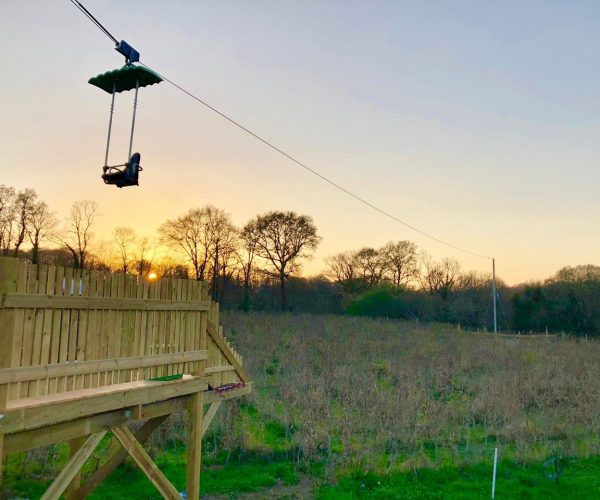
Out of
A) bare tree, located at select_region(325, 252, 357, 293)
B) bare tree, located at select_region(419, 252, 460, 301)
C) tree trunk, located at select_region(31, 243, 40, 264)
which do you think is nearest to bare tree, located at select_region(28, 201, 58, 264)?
tree trunk, located at select_region(31, 243, 40, 264)

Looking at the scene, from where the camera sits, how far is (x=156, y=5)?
8805 millimetres

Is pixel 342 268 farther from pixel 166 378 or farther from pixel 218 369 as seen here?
pixel 166 378

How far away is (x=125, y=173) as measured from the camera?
18.2 ft

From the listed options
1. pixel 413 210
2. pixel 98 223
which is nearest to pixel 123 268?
pixel 98 223

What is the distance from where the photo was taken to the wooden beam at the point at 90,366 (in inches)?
159

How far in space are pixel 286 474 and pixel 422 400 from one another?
5433 millimetres

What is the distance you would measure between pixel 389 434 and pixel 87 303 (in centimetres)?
831

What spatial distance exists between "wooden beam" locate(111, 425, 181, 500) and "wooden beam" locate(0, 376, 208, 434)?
38cm

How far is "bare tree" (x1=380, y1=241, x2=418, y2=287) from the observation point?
43.8 meters

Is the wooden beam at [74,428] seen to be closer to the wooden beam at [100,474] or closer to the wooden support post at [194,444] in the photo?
the wooden support post at [194,444]

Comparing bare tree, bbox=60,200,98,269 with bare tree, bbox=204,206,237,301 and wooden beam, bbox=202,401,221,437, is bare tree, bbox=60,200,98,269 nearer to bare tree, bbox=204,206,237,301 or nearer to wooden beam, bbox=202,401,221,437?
bare tree, bbox=204,206,237,301

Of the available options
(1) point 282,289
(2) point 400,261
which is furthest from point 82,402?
(2) point 400,261

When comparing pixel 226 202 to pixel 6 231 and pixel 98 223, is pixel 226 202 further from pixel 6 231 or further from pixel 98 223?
pixel 6 231

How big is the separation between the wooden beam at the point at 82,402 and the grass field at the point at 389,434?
3580 mm
